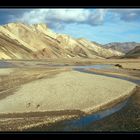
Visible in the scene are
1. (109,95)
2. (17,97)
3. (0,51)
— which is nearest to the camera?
(17,97)

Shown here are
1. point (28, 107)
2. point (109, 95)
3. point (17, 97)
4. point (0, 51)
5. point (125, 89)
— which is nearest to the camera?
point (28, 107)

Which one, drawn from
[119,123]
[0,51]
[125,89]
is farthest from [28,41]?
[119,123]

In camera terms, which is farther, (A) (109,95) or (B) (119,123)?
(A) (109,95)

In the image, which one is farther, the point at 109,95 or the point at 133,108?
the point at 109,95

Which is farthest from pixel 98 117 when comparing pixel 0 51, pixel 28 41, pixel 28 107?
pixel 28 41
